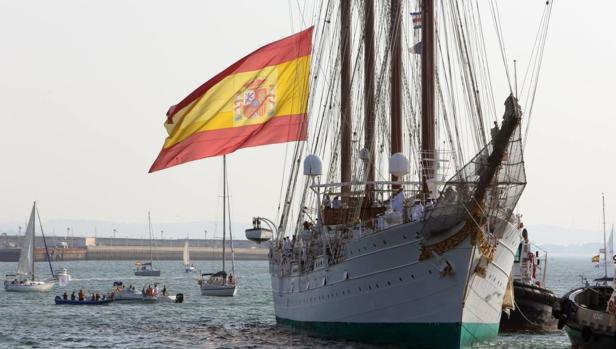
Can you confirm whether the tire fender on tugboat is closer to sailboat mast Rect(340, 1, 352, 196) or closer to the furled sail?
sailboat mast Rect(340, 1, 352, 196)

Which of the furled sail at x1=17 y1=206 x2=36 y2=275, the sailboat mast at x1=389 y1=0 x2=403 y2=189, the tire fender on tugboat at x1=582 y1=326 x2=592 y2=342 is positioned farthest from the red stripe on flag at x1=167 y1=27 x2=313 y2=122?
the furled sail at x1=17 y1=206 x2=36 y2=275

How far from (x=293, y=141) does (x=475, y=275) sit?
2036 cm

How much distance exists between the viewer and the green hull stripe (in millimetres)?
50188

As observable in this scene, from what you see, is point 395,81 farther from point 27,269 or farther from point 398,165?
point 27,269

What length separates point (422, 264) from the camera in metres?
50.3

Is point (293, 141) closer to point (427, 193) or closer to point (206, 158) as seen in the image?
point (206, 158)

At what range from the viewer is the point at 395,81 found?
6378 centimetres

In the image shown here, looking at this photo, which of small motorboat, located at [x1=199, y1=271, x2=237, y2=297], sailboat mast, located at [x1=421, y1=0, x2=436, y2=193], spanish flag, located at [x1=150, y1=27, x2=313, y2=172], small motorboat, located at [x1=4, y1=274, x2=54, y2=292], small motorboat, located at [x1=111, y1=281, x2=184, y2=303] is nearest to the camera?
sailboat mast, located at [x1=421, y1=0, x2=436, y2=193]

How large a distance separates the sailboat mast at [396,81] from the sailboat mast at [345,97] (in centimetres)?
839

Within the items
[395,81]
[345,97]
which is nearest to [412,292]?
[395,81]

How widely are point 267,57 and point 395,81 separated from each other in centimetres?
822

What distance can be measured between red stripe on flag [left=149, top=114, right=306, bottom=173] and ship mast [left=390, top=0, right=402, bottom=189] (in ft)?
21.1

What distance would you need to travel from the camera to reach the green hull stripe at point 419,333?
50.2 m

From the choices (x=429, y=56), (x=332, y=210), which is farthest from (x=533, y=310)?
(x=429, y=56)
